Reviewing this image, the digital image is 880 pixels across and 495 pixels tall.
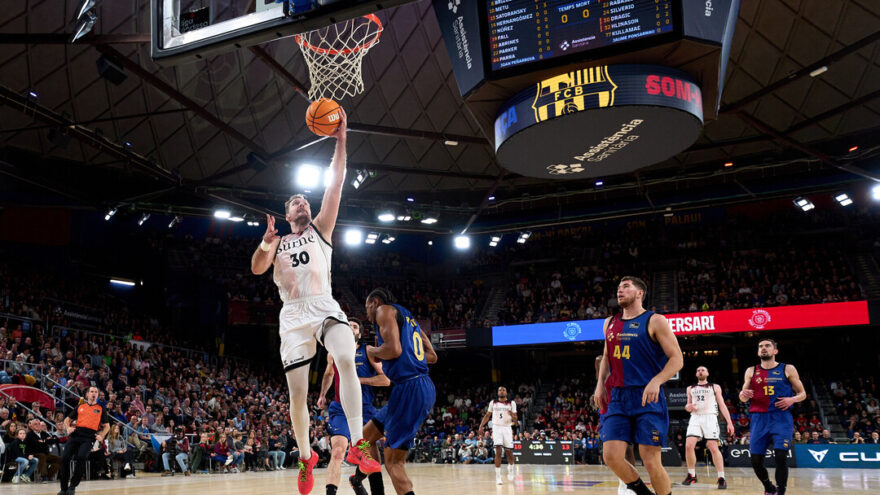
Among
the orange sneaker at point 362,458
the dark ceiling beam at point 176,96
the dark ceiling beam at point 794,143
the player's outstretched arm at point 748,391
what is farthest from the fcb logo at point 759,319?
the orange sneaker at point 362,458

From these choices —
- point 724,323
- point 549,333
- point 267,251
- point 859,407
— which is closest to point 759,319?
point 724,323

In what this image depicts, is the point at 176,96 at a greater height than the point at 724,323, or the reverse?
the point at 176,96

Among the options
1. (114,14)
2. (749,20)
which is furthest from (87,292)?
(749,20)

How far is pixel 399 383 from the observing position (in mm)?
5984

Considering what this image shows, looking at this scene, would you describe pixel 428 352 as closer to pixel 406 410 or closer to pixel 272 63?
pixel 406 410

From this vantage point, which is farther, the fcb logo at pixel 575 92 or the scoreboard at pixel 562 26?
the fcb logo at pixel 575 92

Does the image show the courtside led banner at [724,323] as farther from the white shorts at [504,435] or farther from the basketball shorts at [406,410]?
the basketball shorts at [406,410]

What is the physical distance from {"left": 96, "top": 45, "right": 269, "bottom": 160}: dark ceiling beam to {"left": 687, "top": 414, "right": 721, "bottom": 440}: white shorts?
14.9m

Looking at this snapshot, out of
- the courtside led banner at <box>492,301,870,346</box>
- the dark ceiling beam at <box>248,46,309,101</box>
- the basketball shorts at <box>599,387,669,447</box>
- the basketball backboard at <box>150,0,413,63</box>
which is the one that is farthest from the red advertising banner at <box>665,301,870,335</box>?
the basketball backboard at <box>150,0,413,63</box>

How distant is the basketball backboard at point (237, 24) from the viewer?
6.19m

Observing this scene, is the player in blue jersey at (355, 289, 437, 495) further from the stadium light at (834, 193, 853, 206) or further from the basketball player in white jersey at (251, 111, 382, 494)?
the stadium light at (834, 193, 853, 206)

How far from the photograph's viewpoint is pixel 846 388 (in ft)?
81.0

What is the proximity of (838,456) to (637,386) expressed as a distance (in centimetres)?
1812

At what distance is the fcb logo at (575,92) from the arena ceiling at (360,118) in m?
9.21
